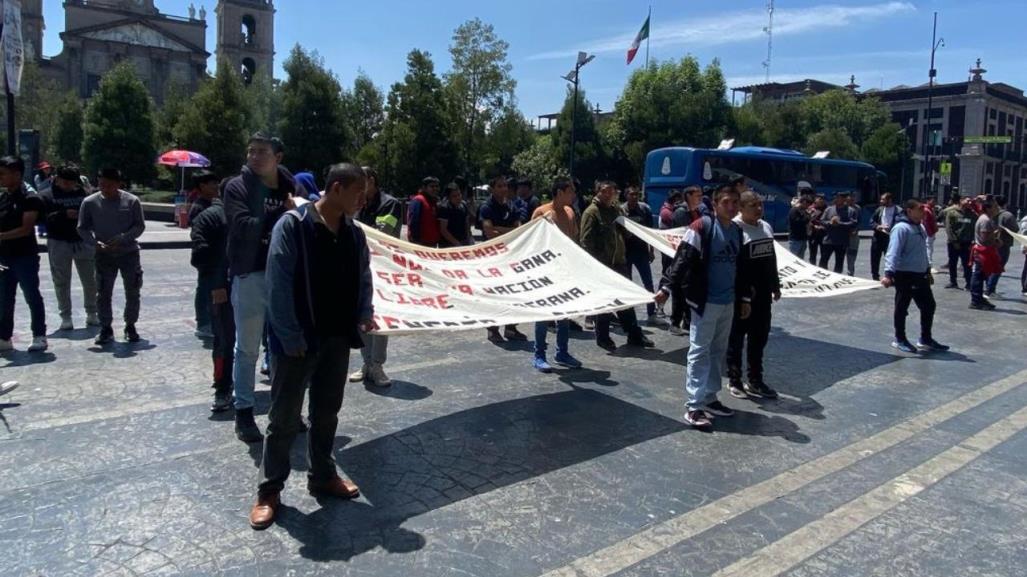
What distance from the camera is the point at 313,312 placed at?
3.99m

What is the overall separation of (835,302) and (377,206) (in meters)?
8.61

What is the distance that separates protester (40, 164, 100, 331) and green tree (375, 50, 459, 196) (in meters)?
23.0

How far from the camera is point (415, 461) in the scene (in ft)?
16.2

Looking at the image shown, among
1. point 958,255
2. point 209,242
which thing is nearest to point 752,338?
point 209,242

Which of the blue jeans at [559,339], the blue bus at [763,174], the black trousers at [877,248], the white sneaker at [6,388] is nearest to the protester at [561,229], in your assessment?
the blue jeans at [559,339]

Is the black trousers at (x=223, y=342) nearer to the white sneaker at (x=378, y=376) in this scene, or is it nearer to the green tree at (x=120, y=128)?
the white sneaker at (x=378, y=376)

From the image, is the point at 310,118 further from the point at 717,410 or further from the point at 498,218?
the point at 717,410

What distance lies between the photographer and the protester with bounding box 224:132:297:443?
194 inches

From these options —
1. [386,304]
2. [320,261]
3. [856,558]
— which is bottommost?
[856,558]

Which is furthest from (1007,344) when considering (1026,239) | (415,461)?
(415,461)

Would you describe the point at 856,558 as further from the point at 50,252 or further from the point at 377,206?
the point at 50,252

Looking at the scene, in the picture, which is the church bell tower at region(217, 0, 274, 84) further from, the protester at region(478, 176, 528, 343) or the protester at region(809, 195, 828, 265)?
the protester at region(478, 176, 528, 343)

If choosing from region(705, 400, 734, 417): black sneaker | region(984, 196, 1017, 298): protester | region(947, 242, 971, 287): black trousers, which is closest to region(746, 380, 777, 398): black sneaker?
region(705, 400, 734, 417): black sneaker

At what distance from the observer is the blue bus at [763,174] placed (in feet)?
99.9
